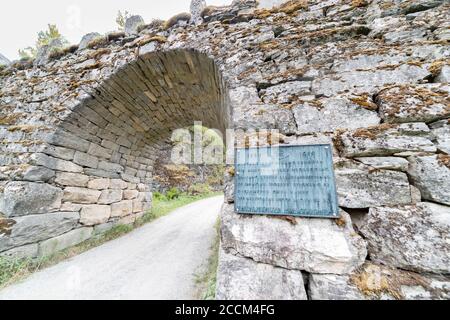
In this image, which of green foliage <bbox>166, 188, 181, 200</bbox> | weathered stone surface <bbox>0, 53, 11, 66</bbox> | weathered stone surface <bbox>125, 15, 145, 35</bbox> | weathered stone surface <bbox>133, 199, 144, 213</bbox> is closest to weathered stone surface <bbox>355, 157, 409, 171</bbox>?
weathered stone surface <bbox>125, 15, 145, 35</bbox>

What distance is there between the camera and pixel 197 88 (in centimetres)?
337


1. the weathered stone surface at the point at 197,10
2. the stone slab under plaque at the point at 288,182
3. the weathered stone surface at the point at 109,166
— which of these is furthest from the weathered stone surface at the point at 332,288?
the weathered stone surface at the point at 109,166

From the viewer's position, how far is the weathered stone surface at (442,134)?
1.33 meters

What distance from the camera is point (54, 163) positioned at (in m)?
2.78

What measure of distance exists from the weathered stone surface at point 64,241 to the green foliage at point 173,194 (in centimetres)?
674

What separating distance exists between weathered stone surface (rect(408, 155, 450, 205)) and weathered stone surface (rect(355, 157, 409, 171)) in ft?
0.16

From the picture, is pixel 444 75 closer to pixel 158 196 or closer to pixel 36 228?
pixel 36 228

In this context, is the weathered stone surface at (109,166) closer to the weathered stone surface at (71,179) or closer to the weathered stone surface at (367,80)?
the weathered stone surface at (71,179)

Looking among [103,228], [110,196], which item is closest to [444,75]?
[110,196]

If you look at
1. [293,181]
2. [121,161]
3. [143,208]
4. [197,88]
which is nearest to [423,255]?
[293,181]

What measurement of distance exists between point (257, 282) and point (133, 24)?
447 cm

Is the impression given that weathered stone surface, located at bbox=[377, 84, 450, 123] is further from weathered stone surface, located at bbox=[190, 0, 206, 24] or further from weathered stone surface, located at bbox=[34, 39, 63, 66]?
weathered stone surface, located at bbox=[34, 39, 63, 66]

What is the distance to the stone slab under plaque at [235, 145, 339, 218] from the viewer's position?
1.39 meters
